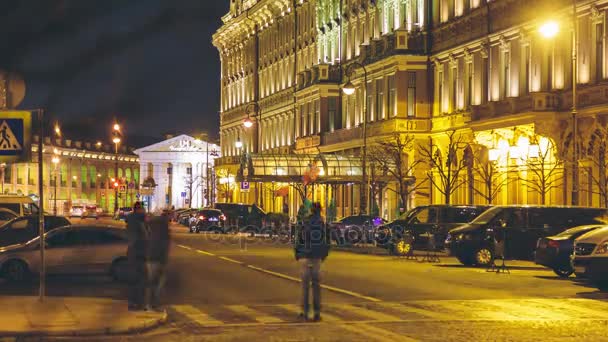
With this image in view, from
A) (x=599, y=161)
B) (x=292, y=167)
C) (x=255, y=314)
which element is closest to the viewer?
(x=255, y=314)

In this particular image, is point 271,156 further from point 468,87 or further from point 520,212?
point 520,212

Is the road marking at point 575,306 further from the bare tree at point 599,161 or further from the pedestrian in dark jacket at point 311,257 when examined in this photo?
the bare tree at point 599,161

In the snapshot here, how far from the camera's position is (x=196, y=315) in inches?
774

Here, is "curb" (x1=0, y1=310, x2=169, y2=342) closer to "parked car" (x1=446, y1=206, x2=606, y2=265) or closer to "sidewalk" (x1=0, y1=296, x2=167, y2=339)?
"sidewalk" (x1=0, y1=296, x2=167, y2=339)

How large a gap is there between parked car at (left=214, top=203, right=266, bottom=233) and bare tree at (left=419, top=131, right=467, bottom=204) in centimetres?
1078

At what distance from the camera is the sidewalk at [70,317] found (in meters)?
16.5

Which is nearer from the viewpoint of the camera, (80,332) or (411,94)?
(80,332)

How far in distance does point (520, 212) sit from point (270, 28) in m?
70.0

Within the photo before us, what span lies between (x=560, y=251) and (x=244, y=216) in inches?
1636

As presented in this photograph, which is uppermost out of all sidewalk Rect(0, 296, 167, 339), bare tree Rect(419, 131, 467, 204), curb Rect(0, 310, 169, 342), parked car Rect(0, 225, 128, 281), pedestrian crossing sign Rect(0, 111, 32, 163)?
bare tree Rect(419, 131, 467, 204)

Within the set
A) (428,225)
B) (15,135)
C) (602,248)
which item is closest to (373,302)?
(602,248)

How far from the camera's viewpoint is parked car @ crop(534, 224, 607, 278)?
29.2 metres

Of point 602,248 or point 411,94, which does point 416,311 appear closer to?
point 602,248

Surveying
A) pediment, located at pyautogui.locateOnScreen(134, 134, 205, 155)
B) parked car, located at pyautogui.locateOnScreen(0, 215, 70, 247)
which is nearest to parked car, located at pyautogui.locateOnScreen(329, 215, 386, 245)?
parked car, located at pyautogui.locateOnScreen(0, 215, 70, 247)
